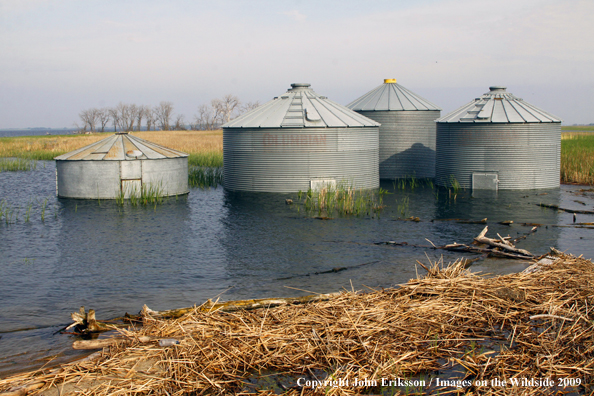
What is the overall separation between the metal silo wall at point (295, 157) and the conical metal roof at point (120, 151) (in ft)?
8.80

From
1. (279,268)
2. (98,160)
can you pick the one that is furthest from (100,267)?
(98,160)

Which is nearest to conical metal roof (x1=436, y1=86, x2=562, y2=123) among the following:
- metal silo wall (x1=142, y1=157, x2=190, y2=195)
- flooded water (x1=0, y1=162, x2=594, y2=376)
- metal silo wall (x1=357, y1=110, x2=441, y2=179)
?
metal silo wall (x1=357, y1=110, x2=441, y2=179)

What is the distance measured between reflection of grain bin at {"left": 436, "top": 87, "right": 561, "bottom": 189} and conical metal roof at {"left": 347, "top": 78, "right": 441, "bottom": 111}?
13.5 ft

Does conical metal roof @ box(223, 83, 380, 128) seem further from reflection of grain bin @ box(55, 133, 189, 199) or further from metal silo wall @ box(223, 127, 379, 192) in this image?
reflection of grain bin @ box(55, 133, 189, 199)

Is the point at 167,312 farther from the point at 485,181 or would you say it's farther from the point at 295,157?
the point at 485,181

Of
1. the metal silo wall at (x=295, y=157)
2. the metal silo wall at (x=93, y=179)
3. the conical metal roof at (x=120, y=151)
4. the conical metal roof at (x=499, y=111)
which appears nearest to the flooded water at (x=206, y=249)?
the metal silo wall at (x=93, y=179)

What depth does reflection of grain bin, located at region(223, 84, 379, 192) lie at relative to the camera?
71.3 feet

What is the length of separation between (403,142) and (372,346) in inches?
866

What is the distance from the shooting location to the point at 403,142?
27422 millimetres

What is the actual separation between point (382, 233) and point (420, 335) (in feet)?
25.5

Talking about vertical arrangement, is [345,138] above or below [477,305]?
above

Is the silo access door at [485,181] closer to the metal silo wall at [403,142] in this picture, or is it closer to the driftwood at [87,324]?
the metal silo wall at [403,142]

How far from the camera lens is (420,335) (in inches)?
264

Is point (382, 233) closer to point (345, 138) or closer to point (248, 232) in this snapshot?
point (248, 232)
